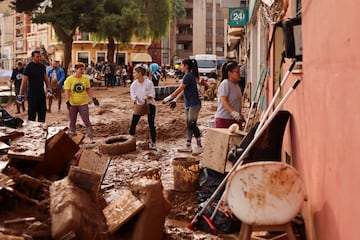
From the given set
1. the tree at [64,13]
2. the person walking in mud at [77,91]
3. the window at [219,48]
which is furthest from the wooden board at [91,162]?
the window at [219,48]

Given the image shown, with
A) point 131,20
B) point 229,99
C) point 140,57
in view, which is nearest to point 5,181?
point 229,99

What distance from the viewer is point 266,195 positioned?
3.83m

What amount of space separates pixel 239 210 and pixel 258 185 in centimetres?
24

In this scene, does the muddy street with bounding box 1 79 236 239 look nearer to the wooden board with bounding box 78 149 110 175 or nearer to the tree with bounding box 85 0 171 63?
the wooden board with bounding box 78 149 110 175

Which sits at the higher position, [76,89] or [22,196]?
[76,89]

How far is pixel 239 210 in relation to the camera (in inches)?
153

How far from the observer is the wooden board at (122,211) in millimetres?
4371

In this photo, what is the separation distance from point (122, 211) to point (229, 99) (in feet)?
11.2

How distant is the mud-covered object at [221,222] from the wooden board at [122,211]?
48.4 inches

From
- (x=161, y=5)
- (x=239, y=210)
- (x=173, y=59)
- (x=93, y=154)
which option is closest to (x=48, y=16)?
(x=161, y=5)

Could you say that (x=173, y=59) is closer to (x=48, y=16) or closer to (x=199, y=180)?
(x=48, y=16)

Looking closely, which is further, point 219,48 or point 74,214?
point 219,48

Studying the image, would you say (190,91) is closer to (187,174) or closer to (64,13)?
(187,174)

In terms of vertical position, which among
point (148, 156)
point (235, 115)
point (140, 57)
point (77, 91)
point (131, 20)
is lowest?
point (148, 156)
